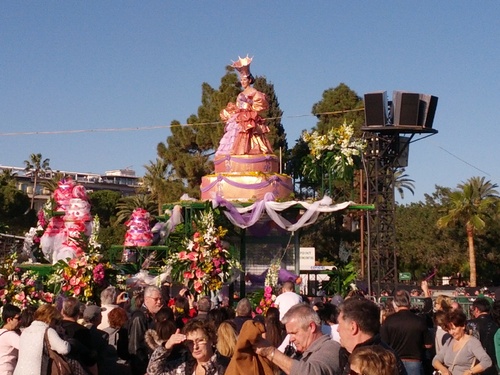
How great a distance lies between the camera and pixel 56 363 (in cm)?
649

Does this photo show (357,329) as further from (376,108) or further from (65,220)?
(376,108)

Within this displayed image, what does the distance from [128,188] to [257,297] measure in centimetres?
10028

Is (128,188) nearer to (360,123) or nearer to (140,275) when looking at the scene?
(360,123)

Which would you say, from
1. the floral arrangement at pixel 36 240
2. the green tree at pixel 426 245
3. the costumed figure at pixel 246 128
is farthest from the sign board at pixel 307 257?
the green tree at pixel 426 245

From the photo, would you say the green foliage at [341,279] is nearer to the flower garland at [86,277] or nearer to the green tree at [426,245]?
the flower garland at [86,277]

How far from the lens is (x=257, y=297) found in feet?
67.8

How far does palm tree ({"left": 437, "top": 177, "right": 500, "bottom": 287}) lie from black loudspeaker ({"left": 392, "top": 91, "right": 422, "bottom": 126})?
54.6 feet

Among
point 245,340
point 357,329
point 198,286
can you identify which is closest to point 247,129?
point 198,286

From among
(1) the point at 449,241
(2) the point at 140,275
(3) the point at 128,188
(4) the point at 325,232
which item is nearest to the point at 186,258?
(2) the point at 140,275

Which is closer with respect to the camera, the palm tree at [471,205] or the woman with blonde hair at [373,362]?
the woman with blonde hair at [373,362]

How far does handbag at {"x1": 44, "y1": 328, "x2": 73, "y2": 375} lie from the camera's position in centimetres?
646

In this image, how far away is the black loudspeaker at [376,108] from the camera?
29906 mm

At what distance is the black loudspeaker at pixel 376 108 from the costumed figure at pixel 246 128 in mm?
4512

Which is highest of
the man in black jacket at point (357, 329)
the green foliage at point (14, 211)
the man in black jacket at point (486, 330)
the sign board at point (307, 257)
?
the green foliage at point (14, 211)
